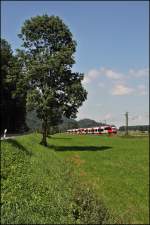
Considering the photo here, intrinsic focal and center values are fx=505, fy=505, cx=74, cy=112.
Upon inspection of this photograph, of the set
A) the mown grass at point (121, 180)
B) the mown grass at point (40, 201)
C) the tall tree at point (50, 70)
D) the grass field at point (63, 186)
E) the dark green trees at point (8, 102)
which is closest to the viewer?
the mown grass at point (40, 201)

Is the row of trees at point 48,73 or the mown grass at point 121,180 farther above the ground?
the row of trees at point 48,73

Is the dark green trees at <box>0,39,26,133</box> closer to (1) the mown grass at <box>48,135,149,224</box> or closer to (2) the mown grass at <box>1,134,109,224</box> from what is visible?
(1) the mown grass at <box>48,135,149,224</box>

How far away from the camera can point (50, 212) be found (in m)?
17.7

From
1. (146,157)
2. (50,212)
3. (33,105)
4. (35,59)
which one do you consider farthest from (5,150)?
(35,59)

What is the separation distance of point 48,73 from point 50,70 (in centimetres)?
47

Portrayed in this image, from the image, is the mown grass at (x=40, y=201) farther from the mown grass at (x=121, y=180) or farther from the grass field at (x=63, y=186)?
the mown grass at (x=121, y=180)

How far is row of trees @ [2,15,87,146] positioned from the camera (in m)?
63.0

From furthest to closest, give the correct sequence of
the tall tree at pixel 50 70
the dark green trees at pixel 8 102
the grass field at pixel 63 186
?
the dark green trees at pixel 8 102, the tall tree at pixel 50 70, the grass field at pixel 63 186

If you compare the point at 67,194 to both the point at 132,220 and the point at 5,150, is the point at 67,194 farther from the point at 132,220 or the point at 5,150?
the point at 5,150

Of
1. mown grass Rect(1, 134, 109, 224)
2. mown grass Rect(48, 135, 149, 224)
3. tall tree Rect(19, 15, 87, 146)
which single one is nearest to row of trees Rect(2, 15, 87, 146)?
tall tree Rect(19, 15, 87, 146)

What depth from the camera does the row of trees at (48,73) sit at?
63031 mm

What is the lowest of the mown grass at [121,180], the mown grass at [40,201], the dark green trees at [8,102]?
the mown grass at [121,180]

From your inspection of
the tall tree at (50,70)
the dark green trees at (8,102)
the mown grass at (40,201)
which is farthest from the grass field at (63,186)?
the dark green trees at (8,102)

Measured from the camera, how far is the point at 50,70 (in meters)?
64.5
